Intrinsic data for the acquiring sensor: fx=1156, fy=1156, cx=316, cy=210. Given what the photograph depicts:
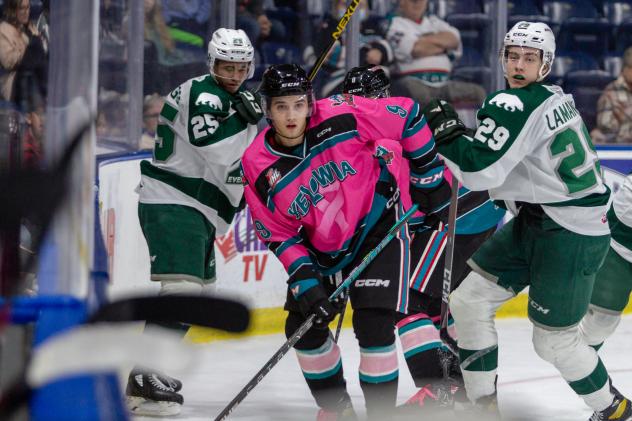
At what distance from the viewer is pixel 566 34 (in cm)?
613

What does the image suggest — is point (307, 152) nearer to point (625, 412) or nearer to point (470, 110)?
point (625, 412)

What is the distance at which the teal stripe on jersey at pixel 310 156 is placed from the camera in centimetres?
270

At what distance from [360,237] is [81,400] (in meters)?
2.13

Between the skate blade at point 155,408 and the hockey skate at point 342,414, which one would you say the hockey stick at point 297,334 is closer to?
the hockey skate at point 342,414

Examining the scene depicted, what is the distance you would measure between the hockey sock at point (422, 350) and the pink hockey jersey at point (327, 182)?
1.24 feet

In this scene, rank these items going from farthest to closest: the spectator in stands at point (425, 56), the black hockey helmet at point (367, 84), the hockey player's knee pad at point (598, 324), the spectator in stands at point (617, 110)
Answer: the spectator in stands at point (617, 110)
the spectator in stands at point (425, 56)
the black hockey helmet at point (367, 84)
the hockey player's knee pad at point (598, 324)

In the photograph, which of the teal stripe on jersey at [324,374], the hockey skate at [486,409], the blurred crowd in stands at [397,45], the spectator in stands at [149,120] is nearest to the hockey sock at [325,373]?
the teal stripe on jersey at [324,374]

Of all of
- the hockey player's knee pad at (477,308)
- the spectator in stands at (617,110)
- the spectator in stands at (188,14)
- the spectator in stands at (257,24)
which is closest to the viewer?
the hockey player's knee pad at (477,308)

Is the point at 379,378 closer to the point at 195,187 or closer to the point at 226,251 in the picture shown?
the point at 195,187

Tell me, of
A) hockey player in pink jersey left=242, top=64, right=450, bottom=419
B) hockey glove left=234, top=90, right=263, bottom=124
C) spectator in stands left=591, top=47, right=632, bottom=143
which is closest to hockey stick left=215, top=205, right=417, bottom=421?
hockey player in pink jersey left=242, top=64, right=450, bottom=419

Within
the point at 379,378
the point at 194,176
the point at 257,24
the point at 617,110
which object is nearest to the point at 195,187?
the point at 194,176

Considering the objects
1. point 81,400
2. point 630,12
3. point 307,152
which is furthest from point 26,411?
point 630,12

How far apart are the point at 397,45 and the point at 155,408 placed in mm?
2663

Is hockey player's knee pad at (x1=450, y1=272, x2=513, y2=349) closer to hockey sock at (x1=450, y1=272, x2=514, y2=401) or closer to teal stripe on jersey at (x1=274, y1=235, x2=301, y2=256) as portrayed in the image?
hockey sock at (x1=450, y1=272, x2=514, y2=401)
